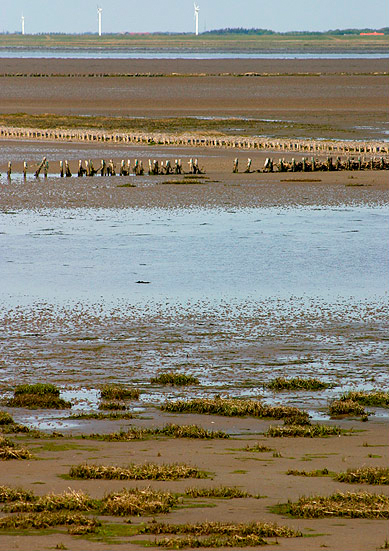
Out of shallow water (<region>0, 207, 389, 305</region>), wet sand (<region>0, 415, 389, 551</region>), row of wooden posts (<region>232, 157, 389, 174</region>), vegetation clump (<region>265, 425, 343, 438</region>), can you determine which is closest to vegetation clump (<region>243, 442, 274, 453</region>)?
wet sand (<region>0, 415, 389, 551</region>)

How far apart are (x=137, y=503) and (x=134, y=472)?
1.10m

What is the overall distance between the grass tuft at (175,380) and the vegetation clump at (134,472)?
4.72 m

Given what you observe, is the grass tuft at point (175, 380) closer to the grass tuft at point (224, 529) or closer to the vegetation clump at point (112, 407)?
the vegetation clump at point (112, 407)

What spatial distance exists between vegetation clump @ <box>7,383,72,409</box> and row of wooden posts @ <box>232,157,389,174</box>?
3209cm

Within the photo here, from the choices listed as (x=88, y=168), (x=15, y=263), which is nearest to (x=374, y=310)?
(x=15, y=263)

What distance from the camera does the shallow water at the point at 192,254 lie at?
2270cm

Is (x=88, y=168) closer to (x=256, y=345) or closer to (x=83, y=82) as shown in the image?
(x=256, y=345)

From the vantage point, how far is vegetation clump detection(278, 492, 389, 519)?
9.05 m

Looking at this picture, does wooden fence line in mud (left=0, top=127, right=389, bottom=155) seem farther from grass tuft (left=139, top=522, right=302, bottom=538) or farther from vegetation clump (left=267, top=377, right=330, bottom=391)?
grass tuft (left=139, top=522, right=302, bottom=538)

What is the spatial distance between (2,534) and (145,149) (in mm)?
48382

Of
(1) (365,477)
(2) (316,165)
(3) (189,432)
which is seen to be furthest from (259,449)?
(2) (316,165)

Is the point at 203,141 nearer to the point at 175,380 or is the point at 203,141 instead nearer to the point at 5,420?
the point at 175,380

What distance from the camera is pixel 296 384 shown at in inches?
589

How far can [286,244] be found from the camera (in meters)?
28.7
